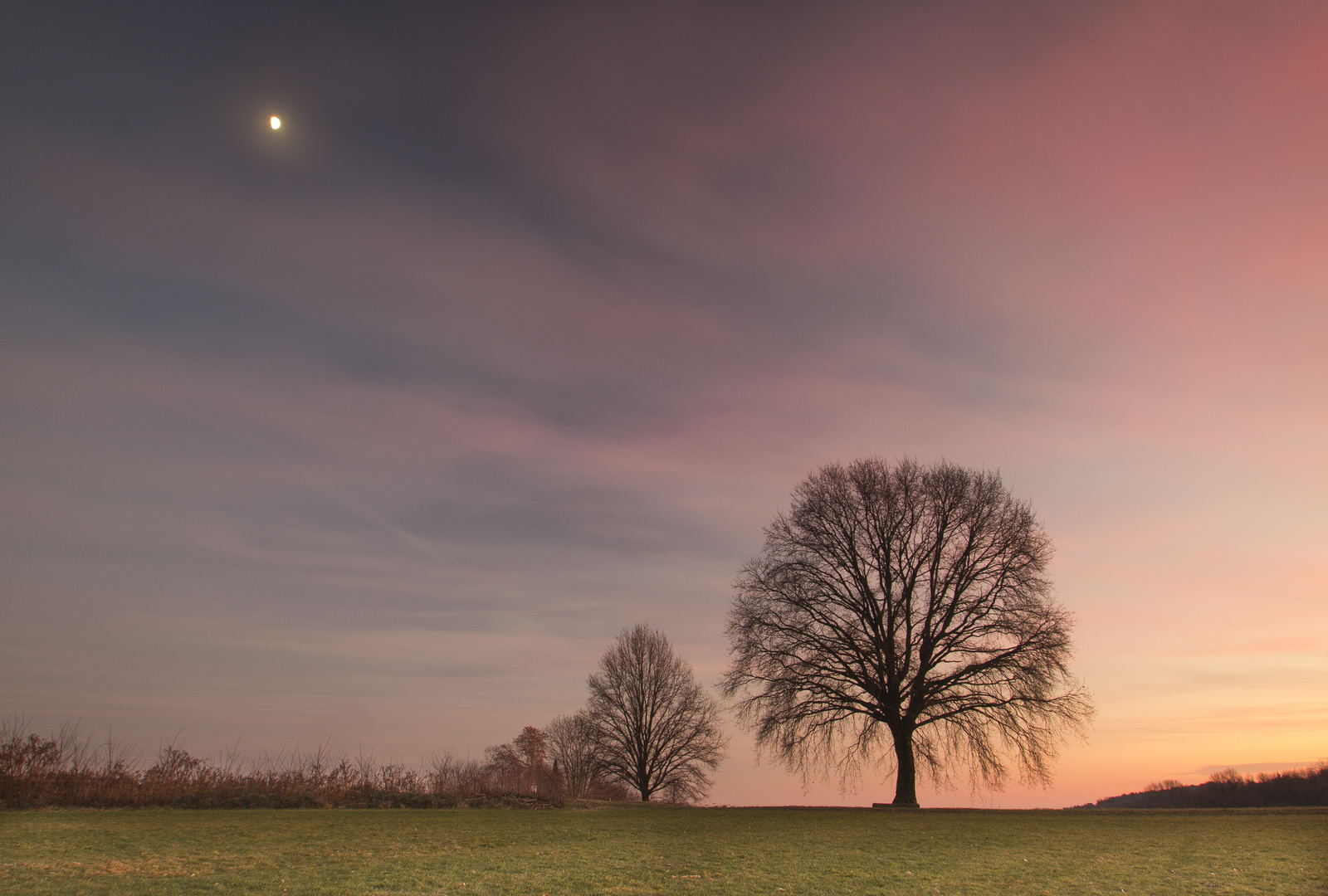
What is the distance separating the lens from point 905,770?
1059 inches

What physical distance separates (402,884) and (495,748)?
6254cm

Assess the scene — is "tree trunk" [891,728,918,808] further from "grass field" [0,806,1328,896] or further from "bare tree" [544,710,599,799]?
"bare tree" [544,710,599,799]

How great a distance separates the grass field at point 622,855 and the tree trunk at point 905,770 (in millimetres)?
9071

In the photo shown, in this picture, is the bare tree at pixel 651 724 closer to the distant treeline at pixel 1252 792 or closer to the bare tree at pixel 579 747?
the bare tree at pixel 579 747

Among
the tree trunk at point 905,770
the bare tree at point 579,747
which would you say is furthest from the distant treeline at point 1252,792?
the bare tree at point 579,747

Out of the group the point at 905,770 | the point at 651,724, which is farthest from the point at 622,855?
the point at 651,724

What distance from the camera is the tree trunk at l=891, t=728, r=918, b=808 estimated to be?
2634cm

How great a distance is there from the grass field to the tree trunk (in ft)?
29.8

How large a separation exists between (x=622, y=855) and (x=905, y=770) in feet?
61.6

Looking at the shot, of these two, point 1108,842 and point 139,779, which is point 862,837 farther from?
point 139,779

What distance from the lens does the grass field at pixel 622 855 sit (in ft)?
29.3

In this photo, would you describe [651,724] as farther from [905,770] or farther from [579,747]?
[905,770]

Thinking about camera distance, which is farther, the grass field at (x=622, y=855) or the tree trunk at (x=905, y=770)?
the tree trunk at (x=905, y=770)

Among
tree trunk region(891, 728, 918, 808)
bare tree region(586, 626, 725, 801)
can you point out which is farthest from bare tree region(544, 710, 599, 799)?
tree trunk region(891, 728, 918, 808)
